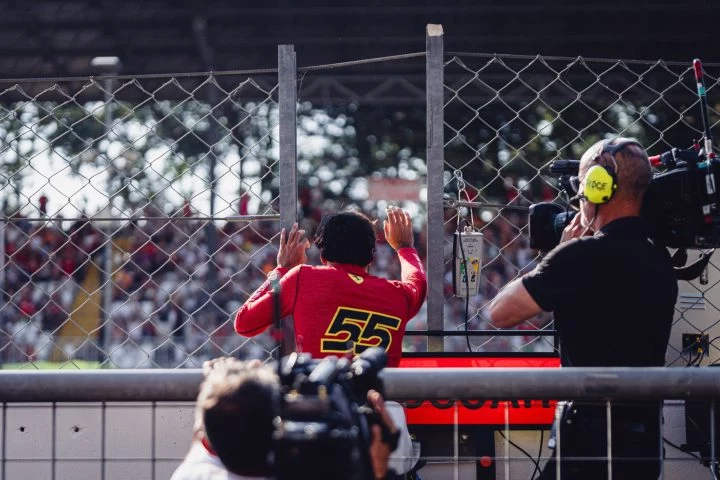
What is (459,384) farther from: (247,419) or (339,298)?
(339,298)

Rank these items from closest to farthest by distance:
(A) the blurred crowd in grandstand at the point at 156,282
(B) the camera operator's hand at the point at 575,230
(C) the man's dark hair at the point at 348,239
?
(B) the camera operator's hand at the point at 575,230
(C) the man's dark hair at the point at 348,239
(A) the blurred crowd in grandstand at the point at 156,282

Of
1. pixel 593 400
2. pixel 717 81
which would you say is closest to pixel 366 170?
pixel 717 81

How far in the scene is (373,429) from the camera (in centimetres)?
173

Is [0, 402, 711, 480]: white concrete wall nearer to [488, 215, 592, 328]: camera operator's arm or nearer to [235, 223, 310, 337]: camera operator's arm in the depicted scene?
[235, 223, 310, 337]: camera operator's arm

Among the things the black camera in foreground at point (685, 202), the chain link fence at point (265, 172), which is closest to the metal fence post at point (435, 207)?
the black camera in foreground at point (685, 202)

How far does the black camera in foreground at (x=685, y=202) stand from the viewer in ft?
8.29

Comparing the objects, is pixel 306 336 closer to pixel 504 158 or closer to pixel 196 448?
pixel 196 448

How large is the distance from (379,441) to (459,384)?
0.42m

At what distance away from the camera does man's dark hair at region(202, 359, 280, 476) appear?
1682 millimetres

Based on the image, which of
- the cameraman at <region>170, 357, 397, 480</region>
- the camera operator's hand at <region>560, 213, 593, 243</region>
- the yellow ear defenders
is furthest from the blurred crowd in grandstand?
the cameraman at <region>170, 357, 397, 480</region>

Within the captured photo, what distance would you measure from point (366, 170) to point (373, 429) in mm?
16703

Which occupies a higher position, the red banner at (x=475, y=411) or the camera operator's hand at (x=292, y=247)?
the camera operator's hand at (x=292, y=247)

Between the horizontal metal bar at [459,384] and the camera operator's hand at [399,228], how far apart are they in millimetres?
1186

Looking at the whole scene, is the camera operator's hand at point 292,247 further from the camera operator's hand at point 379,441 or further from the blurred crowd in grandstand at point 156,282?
the blurred crowd in grandstand at point 156,282
